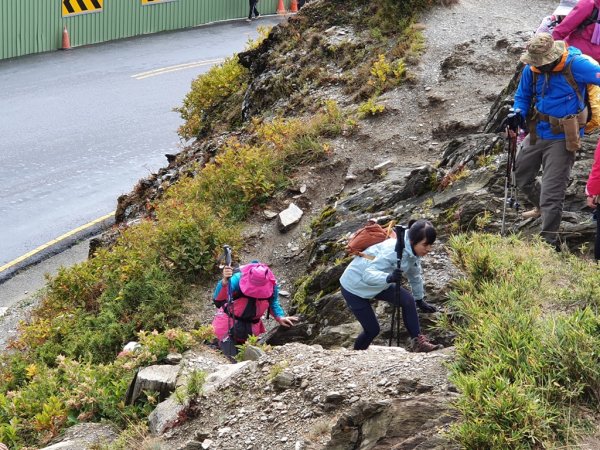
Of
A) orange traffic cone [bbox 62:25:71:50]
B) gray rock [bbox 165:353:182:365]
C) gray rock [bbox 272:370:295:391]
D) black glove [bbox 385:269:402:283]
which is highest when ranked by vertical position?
black glove [bbox 385:269:402:283]

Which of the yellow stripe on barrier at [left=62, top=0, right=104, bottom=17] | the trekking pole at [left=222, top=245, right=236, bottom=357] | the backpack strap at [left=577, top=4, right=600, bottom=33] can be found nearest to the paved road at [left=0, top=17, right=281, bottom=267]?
the yellow stripe on barrier at [left=62, top=0, right=104, bottom=17]

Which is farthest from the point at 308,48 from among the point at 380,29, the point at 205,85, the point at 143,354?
the point at 143,354

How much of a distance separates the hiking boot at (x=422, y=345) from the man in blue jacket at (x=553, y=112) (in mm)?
1974

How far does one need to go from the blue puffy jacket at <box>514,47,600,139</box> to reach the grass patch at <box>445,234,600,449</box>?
1697 millimetres

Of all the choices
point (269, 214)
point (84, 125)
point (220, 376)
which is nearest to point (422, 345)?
point (220, 376)

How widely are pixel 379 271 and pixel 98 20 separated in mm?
21431

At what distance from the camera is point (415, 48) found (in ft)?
51.4

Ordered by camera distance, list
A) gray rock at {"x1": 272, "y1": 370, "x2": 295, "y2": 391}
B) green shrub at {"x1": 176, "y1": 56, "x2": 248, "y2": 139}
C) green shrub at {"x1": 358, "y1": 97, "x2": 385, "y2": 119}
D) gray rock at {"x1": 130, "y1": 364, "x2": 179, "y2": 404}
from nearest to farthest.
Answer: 1. gray rock at {"x1": 272, "y1": 370, "x2": 295, "y2": 391}
2. gray rock at {"x1": 130, "y1": 364, "x2": 179, "y2": 404}
3. green shrub at {"x1": 358, "y1": 97, "x2": 385, "y2": 119}
4. green shrub at {"x1": 176, "y1": 56, "x2": 248, "y2": 139}

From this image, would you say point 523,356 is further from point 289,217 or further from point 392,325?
point 289,217

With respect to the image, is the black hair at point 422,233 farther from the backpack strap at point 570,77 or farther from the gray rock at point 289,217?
the gray rock at point 289,217

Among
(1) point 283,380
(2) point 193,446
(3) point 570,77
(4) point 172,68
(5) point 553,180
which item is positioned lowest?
(4) point 172,68

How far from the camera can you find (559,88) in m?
8.55

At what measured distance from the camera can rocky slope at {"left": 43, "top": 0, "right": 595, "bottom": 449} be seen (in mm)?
6508

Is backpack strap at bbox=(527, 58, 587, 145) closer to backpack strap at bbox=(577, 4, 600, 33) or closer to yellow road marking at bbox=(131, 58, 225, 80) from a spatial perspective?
backpack strap at bbox=(577, 4, 600, 33)
